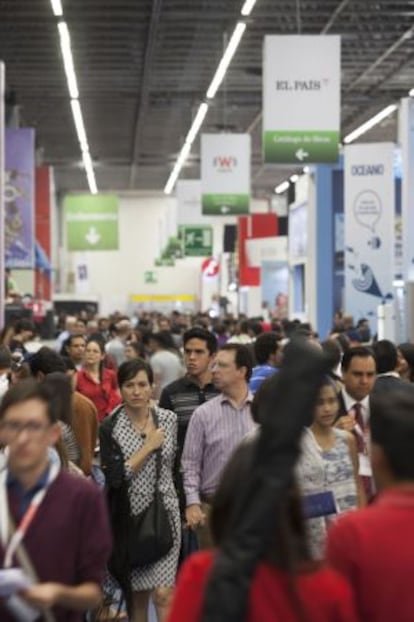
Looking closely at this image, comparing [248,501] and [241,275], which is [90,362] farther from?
[241,275]

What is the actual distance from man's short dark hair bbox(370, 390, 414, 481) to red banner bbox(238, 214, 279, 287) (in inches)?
1255

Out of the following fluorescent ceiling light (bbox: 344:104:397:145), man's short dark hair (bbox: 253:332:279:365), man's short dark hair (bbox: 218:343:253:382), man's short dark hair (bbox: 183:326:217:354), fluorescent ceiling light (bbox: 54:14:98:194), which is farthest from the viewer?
fluorescent ceiling light (bbox: 344:104:397:145)

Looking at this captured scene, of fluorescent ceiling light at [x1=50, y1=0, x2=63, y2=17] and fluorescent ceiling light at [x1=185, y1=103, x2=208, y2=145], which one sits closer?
fluorescent ceiling light at [x1=50, y1=0, x2=63, y2=17]

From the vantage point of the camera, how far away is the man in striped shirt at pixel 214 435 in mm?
6082

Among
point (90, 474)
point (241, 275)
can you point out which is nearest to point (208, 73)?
point (241, 275)

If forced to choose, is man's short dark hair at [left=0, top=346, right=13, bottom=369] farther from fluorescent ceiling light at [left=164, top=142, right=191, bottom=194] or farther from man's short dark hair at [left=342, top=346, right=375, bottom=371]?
fluorescent ceiling light at [left=164, top=142, right=191, bottom=194]

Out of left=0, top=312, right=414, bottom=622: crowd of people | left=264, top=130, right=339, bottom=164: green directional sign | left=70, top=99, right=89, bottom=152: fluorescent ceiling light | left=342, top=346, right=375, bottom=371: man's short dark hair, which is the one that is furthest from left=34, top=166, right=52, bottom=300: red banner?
left=342, top=346, right=375, bottom=371: man's short dark hair

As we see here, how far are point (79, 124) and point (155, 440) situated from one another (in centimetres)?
2665

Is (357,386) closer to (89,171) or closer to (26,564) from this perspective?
(26,564)

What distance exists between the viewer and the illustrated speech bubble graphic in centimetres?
2128

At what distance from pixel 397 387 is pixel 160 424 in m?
1.11

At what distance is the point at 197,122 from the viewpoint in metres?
29.4

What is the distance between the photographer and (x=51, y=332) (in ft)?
86.7

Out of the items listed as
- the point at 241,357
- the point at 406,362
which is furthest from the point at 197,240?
the point at 241,357
